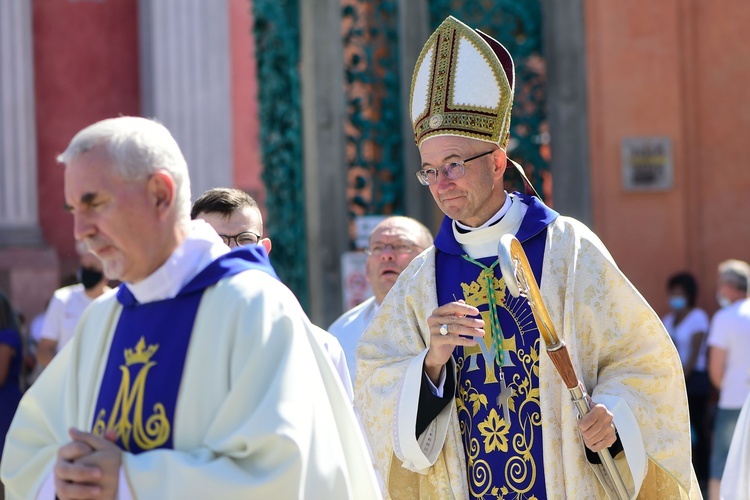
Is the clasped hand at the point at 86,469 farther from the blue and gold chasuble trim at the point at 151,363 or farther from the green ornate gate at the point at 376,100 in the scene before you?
the green ornate gate at the point at 376,100

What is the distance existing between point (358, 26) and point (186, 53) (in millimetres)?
6211

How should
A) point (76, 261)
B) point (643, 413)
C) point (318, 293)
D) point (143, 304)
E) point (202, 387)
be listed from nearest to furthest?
1. point (202, 387)
2. point (143, 304)
3. point (643, 413)
4. point (318, 293)
5. point (76, 261)

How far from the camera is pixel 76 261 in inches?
554

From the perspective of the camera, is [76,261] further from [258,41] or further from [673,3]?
[673,3]

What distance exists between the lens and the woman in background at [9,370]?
22.0 feet

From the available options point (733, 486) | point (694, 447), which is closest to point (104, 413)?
point (733, 486)

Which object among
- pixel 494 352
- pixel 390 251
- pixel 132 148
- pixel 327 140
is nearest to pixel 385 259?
pixel 390 251

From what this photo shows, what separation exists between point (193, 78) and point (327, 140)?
646 centimetres

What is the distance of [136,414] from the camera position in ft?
10.2

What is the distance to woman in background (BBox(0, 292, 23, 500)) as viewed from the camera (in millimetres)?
6691

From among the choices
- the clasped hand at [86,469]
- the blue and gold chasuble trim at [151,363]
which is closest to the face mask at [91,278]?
the blue and gold chasuble trim at [151,363]

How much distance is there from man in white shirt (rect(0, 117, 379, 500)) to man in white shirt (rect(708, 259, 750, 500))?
5259 mm

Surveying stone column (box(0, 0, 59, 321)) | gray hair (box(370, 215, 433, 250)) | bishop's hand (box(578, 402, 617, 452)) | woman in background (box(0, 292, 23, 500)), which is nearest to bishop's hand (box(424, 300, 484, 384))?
bishop's hand (box(578, 402, 617, 452))

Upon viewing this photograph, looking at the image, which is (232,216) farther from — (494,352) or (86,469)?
(86,469)
